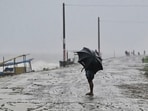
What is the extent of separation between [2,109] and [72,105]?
206 centimetres

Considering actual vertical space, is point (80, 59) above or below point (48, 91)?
above

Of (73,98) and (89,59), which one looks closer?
(73,98)

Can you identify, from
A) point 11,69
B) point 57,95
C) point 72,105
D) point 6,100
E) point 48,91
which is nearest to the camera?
point 72,105

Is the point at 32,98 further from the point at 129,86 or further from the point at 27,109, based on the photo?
the point at 129,86

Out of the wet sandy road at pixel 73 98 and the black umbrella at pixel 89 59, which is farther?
the black umbrella at pixel 89 59

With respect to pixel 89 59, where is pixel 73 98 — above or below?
below

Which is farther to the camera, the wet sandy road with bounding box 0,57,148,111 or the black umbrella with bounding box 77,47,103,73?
the black umbrella with bounding box 77,47,103,73

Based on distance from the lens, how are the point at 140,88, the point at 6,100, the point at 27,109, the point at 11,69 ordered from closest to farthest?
the point at 27,109 < the point at 6,100 < the point at 140,88 < the point at 11,69

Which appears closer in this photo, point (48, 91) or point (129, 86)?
point (48, 91)

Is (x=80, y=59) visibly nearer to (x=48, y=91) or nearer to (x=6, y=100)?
(x=48, y=91)

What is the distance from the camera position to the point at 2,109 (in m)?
11.6

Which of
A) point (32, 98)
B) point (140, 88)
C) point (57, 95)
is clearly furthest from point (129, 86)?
point (32, 98)

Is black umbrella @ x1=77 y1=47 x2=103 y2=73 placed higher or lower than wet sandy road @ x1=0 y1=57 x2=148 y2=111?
higher

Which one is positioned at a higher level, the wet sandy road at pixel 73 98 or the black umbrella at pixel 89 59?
the black umbrella at pixel 89 59
